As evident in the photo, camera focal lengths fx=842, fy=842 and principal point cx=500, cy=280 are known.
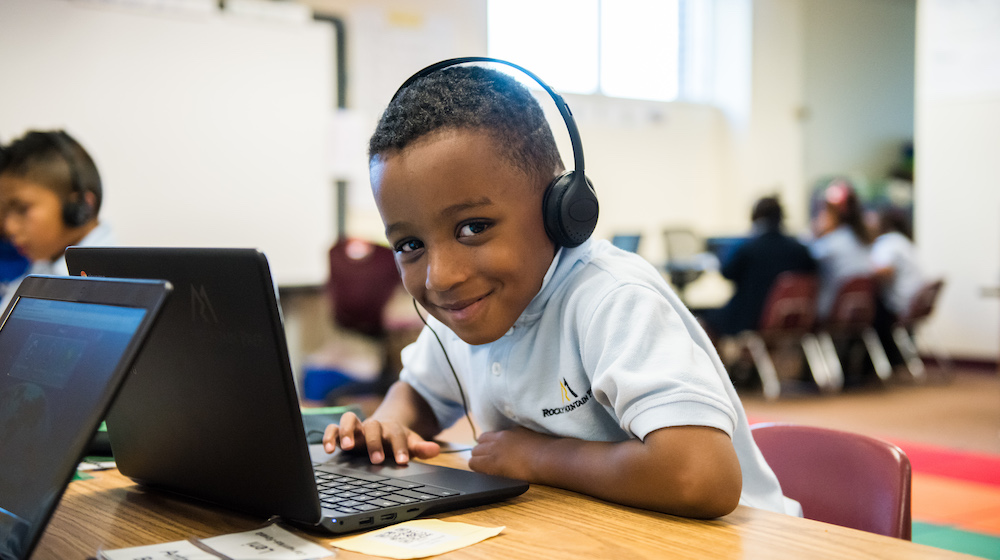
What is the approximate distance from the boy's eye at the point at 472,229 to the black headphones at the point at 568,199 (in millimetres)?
95

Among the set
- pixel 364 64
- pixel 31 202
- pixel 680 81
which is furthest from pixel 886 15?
pixel 31 202

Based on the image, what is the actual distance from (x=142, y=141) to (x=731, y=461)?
163 inches

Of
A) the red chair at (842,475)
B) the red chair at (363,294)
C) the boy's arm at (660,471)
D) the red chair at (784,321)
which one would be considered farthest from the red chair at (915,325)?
the boy's arm at (660,471)

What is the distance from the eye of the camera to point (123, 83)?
423 centimetres

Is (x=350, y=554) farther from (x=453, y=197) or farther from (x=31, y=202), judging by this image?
(x=31, y=202)

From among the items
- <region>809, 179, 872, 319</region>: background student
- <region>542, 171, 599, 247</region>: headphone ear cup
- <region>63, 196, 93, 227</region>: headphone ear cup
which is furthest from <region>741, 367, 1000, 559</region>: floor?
<region>63, 196, 93, 227</region>: headphone ear cup

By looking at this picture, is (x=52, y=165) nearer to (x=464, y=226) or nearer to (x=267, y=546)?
(x=464, y=226)

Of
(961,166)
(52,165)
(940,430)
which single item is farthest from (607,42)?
(52,165)

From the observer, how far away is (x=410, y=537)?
73cm

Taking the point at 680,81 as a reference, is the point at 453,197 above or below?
below

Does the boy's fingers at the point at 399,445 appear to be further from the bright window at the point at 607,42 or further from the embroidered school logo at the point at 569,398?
the bright window at the point at 607,42

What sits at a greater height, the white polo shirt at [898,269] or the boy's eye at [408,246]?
the boy's eye at [408,246]

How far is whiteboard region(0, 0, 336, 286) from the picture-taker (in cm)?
398

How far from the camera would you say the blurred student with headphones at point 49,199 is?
7.11 feet
